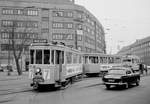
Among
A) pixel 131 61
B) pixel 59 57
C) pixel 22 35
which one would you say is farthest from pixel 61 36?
pixel 59 57

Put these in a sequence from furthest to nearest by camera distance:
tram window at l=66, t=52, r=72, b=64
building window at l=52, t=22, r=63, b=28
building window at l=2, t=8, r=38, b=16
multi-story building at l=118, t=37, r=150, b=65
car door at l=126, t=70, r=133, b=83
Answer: multi-story building at l=118, t=37, r=150, b=65
building window at l=52, t=22, r=63, b=28
building window at l=2, t=8, r=38, b=16
tram window at l=66, t=52, r=72, b=64
car door at l=126, t=70, r=133, b=83

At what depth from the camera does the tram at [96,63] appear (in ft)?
110

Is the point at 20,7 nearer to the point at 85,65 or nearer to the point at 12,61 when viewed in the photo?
the point at 12,61

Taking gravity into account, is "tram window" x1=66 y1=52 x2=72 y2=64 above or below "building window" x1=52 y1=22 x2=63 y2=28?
below

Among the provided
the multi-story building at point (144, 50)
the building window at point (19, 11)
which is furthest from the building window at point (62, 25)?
the multi-story building at point (144, 50)

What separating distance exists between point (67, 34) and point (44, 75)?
55.1 meters

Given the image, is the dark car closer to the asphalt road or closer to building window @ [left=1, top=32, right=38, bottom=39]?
the asphalt road

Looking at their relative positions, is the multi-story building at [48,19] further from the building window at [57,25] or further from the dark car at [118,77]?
the dark car at [118,77]

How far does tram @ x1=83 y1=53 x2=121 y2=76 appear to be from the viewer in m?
33.5

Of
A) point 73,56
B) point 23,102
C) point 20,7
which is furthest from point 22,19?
point 23,102

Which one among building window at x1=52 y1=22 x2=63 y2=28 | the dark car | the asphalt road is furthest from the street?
building window at x1=52 y1=22 x2=63 y2=28

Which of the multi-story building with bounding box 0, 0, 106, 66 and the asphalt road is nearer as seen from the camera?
the asphalt road

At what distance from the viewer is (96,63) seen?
112 feet

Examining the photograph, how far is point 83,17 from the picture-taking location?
76.4 meters
